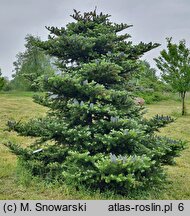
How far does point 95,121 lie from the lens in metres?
4.95

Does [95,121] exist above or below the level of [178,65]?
below

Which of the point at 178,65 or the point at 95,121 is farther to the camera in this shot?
the point at 178,65

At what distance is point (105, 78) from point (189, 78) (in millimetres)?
12566

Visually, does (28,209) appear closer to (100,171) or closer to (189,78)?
(100,171)

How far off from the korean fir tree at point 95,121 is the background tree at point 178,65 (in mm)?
11985

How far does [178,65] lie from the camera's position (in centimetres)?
1675

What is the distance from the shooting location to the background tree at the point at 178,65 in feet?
54.6

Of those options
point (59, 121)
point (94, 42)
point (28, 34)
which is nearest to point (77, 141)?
point (59, 121)

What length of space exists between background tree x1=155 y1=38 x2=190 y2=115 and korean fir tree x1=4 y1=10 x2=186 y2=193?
1199 centimetres

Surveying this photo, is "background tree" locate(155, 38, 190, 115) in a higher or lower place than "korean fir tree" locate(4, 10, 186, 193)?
higher

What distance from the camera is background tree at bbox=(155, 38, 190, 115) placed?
1664 centimetres

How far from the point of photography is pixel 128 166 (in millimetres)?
3893

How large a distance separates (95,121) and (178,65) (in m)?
12.8

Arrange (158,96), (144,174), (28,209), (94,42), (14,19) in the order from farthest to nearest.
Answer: (158,96), (14,19), (94,42), (144,174), (28,209)
